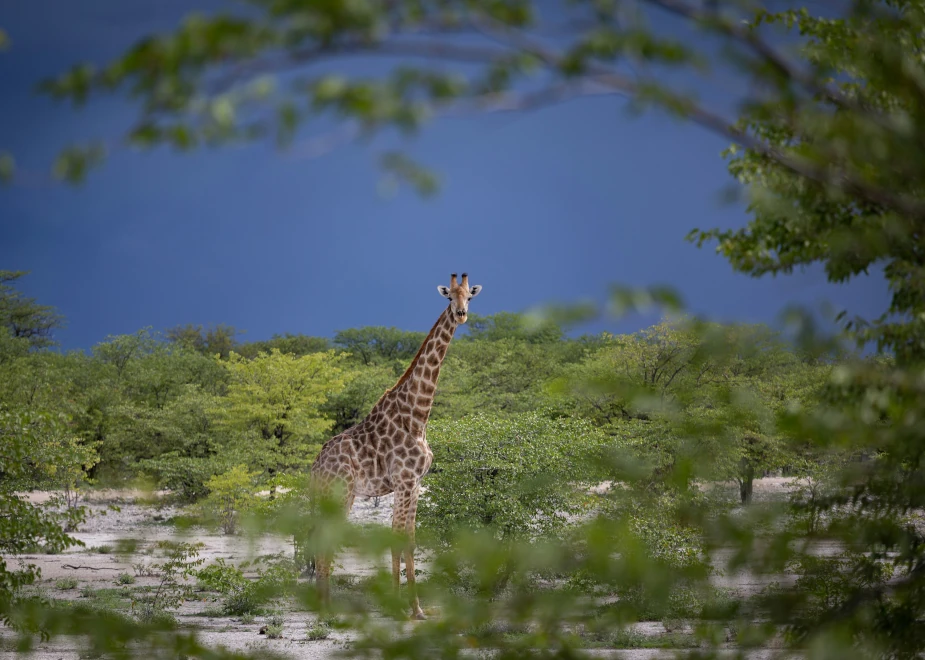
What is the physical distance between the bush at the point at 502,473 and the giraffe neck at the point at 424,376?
6.51 ft

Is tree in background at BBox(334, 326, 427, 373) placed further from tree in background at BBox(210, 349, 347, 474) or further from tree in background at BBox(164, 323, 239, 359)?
tree in background at BBox(210, 349, 347, 474)

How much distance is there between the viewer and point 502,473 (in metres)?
11.5

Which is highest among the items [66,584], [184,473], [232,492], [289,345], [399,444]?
[289,345]

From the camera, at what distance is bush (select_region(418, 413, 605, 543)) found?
442 inches

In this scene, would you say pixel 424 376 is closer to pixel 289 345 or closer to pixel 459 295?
pixel 459 295

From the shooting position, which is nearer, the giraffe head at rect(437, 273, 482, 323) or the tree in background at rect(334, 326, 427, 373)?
the giraffe head at rect(437, 273, 482, 323)

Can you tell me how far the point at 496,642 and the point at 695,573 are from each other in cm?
52

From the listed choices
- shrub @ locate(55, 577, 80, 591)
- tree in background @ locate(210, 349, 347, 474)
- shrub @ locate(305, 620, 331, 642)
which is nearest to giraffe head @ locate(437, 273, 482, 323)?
shrub @ locate(305, 620, 331, 642)

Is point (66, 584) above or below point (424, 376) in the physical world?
below

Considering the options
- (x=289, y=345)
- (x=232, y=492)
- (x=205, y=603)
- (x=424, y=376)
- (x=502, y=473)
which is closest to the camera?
(x=424, y=376)

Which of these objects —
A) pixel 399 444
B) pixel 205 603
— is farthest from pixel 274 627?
pixel 205 603

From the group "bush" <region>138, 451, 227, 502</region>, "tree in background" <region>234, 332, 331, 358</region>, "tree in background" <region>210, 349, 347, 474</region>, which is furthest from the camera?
"tree in background" <region>234, 332, 331, 358</region>

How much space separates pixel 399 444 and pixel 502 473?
95.4 inches

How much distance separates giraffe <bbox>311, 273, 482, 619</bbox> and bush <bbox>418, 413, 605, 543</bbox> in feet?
5.43
